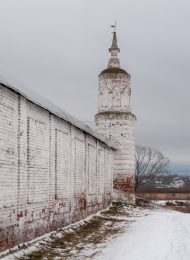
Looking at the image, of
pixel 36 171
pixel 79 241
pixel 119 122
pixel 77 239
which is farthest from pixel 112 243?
pixel 119 122

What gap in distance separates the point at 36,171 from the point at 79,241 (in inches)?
79.8

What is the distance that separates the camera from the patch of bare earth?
9664 millimetres

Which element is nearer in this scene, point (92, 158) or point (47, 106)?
point (47, 106)

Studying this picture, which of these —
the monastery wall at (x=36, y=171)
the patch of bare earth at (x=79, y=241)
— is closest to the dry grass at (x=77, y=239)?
the patch of bare earth at (x=79, y=241)

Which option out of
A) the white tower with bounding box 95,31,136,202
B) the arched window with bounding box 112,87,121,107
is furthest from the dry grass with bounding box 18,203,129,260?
the arched window with bounding box 112,87,121,107

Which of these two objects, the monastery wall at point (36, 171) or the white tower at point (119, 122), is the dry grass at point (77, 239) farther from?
A: the white tower at point (119, 122)

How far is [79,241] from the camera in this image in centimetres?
1177

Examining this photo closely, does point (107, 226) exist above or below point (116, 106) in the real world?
below

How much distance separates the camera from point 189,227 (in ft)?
49.9

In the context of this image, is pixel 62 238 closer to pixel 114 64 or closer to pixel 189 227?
pixel 189 227

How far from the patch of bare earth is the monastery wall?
0.34 meters

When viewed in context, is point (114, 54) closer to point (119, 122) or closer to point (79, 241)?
point (119, 122)

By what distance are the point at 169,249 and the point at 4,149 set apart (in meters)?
4.02

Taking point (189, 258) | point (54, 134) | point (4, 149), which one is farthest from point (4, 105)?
point (189, 258)
